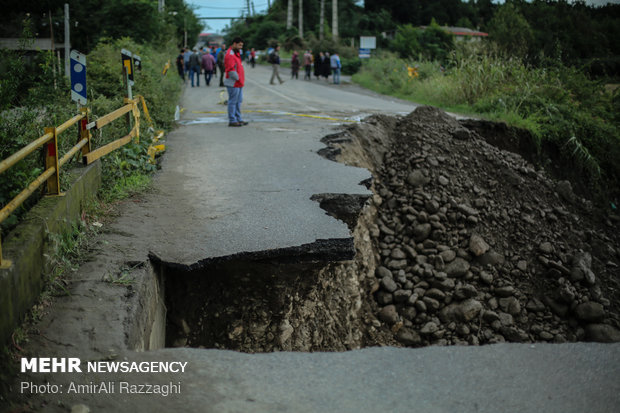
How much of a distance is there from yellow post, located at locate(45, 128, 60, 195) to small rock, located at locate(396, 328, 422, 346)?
4028 millimetres

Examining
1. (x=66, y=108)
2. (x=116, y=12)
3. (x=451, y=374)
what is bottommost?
(x=451, y=374)

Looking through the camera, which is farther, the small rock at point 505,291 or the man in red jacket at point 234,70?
the man in red jacket at point 234,70

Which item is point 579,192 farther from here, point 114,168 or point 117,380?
point 117,380

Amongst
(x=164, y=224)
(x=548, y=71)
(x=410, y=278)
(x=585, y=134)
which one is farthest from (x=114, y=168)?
(x=548, y=71)

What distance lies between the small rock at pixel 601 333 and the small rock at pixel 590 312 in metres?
0.10

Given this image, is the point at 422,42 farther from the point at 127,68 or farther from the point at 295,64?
the point at 127,68

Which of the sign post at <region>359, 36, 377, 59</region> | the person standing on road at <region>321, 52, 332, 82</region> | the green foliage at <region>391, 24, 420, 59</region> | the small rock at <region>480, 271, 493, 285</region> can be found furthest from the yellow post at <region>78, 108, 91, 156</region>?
the green foliage at <region>391, 24, 420, 59</region>

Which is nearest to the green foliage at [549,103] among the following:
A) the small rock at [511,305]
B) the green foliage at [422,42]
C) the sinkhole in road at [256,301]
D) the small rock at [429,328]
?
the small rock at [511,305]

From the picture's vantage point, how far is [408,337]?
650cm

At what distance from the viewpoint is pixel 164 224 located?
568cm

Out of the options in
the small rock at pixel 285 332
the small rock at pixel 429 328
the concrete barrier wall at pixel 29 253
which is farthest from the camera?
the small rock at pixel 429 328

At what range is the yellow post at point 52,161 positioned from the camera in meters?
4.62

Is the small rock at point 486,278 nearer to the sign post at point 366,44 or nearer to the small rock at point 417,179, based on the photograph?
the small rock at point 417,179

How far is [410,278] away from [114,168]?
13.4ft
